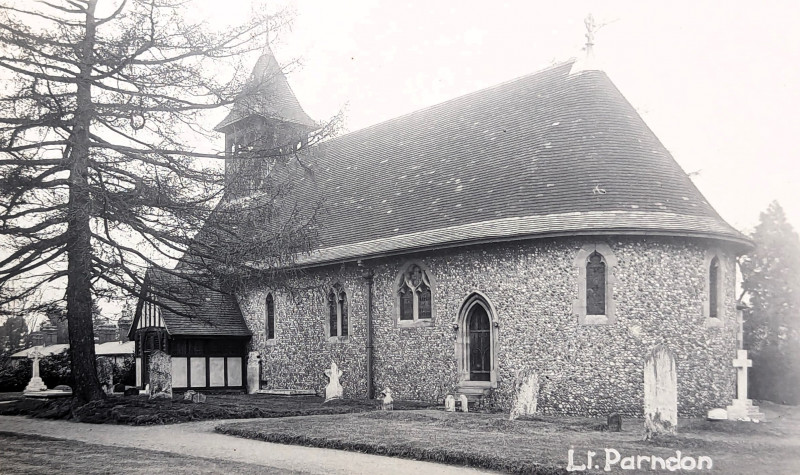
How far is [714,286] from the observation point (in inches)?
753

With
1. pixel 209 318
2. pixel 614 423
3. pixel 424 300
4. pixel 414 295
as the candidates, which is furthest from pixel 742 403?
pixel 209 318

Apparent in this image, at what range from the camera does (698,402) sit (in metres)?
18.0

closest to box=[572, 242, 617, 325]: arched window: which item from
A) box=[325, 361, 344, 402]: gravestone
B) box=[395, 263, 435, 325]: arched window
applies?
box=[395, 263, 435, 325]: arched window

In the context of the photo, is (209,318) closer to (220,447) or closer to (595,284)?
(595,284)

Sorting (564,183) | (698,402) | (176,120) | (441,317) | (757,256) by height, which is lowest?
(698,402)

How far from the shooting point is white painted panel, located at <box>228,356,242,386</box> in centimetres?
2819

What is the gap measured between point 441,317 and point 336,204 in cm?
707

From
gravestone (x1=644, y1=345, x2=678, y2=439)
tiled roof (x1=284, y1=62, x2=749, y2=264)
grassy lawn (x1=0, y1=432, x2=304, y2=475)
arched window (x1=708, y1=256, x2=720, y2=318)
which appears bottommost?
grassy lawn (x1=0, y1=432, x2=304, y2=475)

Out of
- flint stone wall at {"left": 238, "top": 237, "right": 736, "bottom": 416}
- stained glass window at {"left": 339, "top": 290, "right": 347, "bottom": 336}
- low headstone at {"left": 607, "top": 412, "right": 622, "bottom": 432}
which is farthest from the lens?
stained glass window at {"left": 339, "top": 290, "right": 347, "bottom": 336}

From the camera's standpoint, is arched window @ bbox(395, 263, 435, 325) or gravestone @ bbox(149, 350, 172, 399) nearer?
arched window @ bbox(395, 263, 435, 325)

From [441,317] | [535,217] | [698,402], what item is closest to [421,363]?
[441,317]

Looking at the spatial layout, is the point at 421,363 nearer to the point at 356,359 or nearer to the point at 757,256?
the point at 356,359

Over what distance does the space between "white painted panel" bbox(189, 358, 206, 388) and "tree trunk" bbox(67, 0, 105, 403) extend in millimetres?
8723

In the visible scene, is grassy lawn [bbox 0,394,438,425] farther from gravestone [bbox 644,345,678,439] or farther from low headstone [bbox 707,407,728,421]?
gravestone [bbox 644,345,678,439]
